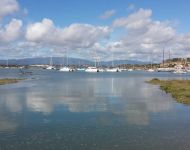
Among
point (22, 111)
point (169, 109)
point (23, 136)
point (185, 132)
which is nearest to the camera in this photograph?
point (23, 136)

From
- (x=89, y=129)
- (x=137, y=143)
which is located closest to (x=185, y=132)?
(x=137, y=143)

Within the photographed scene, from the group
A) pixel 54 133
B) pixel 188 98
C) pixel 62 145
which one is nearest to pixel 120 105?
pixel 188 98

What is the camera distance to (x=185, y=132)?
114 ft

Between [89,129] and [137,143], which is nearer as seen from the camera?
[137,143]

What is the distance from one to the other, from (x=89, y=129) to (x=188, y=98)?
103 feet

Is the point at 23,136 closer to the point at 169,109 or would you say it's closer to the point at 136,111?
the point at 136,111

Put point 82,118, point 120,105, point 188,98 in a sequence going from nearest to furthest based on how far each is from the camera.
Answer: point 82,118
point 120,105
point 188,98

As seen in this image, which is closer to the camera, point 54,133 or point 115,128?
point 54,133

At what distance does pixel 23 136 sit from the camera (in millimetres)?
32500

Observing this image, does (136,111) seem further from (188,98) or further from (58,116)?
(188,98)

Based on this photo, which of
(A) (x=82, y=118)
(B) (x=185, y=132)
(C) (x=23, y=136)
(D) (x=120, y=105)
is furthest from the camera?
(D) (x=120, y=105)

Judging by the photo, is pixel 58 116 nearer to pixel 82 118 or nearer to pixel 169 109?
pixel 82 118

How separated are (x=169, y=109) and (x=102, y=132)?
20.5 m

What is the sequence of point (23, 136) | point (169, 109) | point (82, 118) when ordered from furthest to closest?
point (169, 109)
point (82, 118)
point (23, 136)
